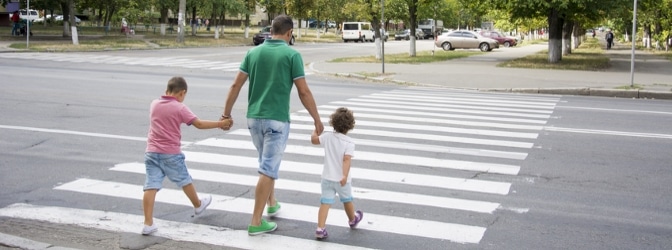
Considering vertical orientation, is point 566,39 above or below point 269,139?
above

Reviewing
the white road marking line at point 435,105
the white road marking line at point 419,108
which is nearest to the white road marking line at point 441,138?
the white road marking line at point 419,108

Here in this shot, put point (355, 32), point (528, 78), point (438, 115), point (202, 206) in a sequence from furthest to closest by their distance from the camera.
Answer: point (355, 32)
point (528, 78)
point (438, 115)
point (202, 206)

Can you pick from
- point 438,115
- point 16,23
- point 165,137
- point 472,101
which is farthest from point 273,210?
point 16,23

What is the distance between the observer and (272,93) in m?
5.48

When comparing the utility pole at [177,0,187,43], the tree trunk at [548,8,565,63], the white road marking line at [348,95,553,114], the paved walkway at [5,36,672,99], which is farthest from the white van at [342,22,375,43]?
the white road marking line at [348,95,553,114]

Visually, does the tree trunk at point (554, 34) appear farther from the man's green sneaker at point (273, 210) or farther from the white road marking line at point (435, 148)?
the man's green sneaker at point (273, 210)

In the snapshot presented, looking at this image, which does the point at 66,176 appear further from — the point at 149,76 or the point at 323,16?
the point at 323,16

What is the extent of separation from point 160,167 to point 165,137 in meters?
0.27

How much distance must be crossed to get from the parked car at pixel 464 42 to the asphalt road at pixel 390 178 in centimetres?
3737

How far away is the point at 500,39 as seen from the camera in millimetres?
62906

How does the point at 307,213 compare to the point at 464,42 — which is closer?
the point at 307,213

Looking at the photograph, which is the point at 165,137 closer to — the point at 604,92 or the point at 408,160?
the point at 408,160

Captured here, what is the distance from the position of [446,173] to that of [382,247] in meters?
2.79

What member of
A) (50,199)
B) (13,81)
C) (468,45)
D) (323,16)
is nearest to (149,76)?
(13,81)
